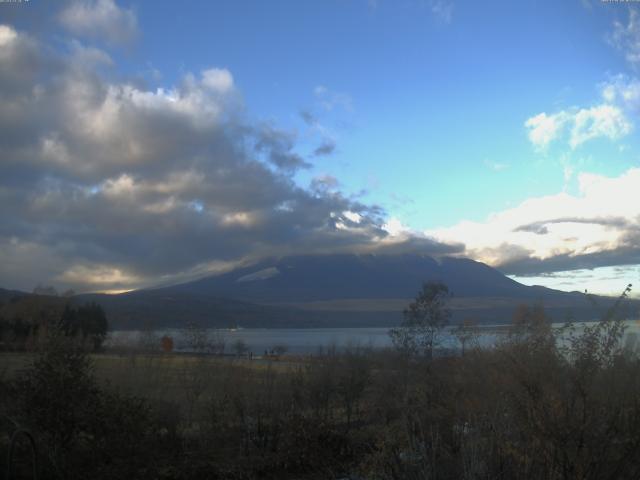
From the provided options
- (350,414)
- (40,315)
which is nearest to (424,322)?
(350,414)

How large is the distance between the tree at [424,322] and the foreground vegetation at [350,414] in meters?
6.31

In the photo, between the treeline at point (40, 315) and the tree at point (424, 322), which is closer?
the tree at point (424, 322)

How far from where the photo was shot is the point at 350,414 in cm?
2059

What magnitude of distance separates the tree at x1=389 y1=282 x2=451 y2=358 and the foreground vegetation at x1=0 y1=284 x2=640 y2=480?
6.31 metres

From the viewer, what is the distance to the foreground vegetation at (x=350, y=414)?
723 cm

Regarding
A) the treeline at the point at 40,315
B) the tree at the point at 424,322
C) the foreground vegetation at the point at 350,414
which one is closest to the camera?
the foreground vegetation at the point at 350,414

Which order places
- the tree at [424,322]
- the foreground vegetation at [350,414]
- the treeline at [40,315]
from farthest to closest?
1. the treeline at [40,315]
2. the tree at [424,322]
3. the foreground vegetation at [350,414]

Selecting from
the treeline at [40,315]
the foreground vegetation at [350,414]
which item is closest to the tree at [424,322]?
the foreground vegetation at [350,414]

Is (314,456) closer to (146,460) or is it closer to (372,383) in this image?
(146,460)

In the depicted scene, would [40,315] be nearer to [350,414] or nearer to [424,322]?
[424,322]

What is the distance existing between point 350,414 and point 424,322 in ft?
53.9

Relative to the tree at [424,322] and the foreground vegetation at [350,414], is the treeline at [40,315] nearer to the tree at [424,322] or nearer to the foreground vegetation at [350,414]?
the tree at [424,322]

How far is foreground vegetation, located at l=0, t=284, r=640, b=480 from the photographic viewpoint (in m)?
7.23

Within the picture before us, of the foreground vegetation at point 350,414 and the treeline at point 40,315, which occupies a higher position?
the treeline at point 40,315
